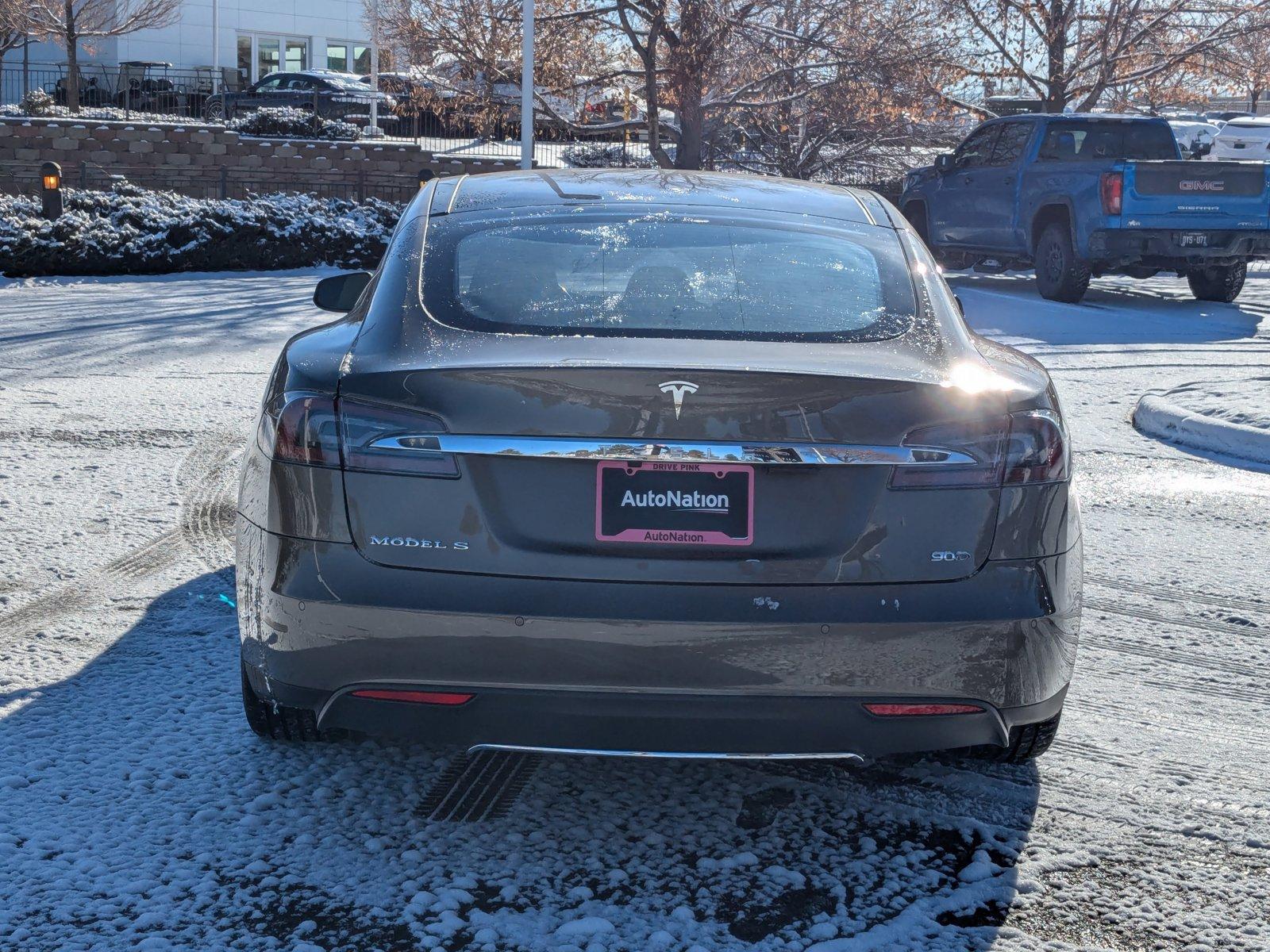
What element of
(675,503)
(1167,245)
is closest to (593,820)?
(675,503)

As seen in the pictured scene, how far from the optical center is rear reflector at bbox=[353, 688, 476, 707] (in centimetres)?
332

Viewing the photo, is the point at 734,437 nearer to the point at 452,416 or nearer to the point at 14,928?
the point at 452,416

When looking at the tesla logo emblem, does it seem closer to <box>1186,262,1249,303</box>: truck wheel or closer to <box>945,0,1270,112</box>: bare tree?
<box>1186,262,1249,303</box>: truck wheel

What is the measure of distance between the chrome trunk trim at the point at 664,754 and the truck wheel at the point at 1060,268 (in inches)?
554

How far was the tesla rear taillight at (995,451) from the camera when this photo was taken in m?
3.31

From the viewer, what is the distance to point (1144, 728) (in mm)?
4406

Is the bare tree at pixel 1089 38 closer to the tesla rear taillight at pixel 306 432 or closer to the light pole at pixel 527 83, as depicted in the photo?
the light pole at pixel 527 83

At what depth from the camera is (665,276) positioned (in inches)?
158

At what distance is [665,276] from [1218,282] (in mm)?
14877

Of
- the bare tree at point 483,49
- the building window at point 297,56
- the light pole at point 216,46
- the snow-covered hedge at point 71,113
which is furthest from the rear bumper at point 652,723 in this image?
the building window at point 297,56

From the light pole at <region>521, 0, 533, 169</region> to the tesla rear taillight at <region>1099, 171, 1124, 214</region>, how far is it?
36.3ft

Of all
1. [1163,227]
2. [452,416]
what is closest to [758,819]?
[452,416]

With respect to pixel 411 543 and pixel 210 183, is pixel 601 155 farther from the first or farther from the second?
pixel 411 543

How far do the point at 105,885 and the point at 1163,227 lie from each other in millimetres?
14560
